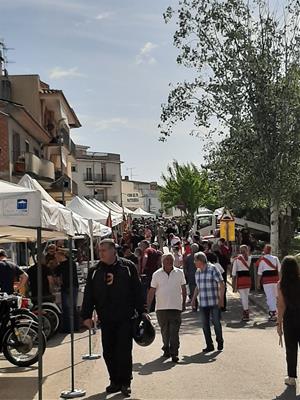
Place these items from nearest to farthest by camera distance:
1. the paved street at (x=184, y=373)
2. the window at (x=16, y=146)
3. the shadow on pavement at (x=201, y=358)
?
the paved street at (x=184, y=373) → the shadow on pavement at (x=201, y=358) → the window at (x=16, y=146)

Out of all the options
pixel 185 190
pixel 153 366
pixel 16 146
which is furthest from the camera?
pixel 185 190

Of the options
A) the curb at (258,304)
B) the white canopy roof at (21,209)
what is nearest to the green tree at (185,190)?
the curb at (258,304)

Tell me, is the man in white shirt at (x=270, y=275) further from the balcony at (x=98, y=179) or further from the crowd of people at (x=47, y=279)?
the balcony at (x=98, y=179)

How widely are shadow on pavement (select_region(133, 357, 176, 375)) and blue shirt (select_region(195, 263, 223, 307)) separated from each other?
48.7 inches

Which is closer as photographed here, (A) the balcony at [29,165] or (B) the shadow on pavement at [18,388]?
(B) the shadow on pavement at [18,388]

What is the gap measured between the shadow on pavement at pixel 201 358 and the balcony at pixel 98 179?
85692mm

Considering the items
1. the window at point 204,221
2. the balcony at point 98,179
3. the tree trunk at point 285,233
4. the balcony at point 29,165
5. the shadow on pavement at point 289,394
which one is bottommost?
the shadow on pavement at point 289,394

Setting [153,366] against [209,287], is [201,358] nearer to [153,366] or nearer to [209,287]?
[153,366]

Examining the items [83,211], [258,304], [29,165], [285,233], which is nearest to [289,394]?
[258,304]

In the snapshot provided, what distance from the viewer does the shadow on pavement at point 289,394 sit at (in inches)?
289

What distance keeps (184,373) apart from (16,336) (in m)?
2.51

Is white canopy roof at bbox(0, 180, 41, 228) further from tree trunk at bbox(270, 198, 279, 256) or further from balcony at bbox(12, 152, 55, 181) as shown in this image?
balcony at bbox(12, 152, 55, 181)

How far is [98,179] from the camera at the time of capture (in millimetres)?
96938

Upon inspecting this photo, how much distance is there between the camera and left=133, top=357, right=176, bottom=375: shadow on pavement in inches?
362
